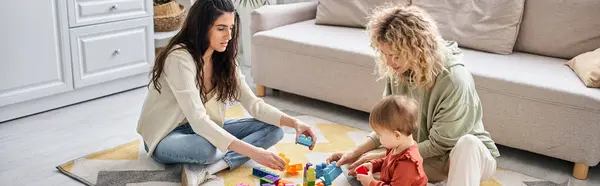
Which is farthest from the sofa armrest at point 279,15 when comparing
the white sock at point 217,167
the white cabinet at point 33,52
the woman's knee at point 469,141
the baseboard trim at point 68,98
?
the woman's knee at point 469,141

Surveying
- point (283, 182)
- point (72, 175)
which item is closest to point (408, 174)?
point (283, 182)

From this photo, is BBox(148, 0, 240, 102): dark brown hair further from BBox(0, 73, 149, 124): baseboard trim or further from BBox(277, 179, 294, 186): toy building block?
BBox(0, 73, 149, 124): baseboard trim

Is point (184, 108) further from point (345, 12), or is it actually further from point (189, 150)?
point (345, 12)

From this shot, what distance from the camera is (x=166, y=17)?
3.74 metres

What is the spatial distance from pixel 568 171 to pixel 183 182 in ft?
4.97

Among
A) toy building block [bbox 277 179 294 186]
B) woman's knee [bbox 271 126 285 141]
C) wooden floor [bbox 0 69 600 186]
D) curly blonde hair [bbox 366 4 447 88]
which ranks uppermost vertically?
curly blonde hair [bbox 366 4 447 88]

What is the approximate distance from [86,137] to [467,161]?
5.54 feet

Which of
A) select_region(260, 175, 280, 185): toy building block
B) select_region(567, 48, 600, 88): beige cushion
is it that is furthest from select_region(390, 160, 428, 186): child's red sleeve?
select_region(567, 48, 600, 88): beige cushion

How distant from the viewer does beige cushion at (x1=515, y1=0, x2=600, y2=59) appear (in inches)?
114

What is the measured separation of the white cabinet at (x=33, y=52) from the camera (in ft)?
9.61

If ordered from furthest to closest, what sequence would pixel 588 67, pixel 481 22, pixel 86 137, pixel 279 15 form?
pixel 279 15 → pixel 481 22 → pixel 86 137 → pixel 588 67

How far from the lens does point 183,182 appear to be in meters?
2.32

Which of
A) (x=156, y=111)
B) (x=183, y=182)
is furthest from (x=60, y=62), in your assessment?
(x=183, y=182)

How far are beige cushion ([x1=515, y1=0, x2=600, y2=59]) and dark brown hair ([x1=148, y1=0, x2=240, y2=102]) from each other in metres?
1.48
